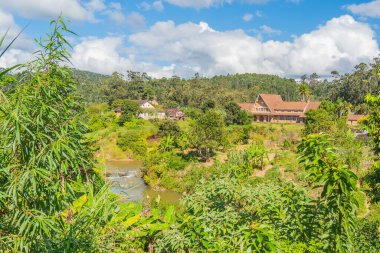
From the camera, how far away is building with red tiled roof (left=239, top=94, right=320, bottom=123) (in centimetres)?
4847

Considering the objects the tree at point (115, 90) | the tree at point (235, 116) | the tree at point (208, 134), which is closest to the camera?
the tree at point (208, 134)

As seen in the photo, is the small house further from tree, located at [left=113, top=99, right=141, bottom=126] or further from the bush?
the bush

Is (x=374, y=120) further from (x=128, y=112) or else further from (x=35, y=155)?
(x=128, y=112)

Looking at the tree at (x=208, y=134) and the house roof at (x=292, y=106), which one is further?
the house roof at (x=292, y=106)

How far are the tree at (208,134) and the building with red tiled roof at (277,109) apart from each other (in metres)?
26.0

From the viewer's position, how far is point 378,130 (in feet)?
22.1

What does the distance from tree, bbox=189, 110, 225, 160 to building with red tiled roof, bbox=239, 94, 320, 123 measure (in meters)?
26.0

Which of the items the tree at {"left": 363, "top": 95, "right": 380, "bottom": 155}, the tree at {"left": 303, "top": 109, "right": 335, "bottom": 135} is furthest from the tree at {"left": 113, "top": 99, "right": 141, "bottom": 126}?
the tree at {"left": 363, "top": 95, "right": 380, "bottom": 155}

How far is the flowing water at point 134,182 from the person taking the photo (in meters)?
19.5

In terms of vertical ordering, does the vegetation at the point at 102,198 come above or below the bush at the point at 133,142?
above

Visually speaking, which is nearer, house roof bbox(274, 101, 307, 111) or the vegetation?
the vegetation

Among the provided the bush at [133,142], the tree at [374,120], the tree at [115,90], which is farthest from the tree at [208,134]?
the tree at [115,90]

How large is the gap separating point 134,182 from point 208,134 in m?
6.76

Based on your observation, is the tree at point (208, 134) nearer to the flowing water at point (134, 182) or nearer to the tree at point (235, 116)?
the flowing water at point (134, 182)
